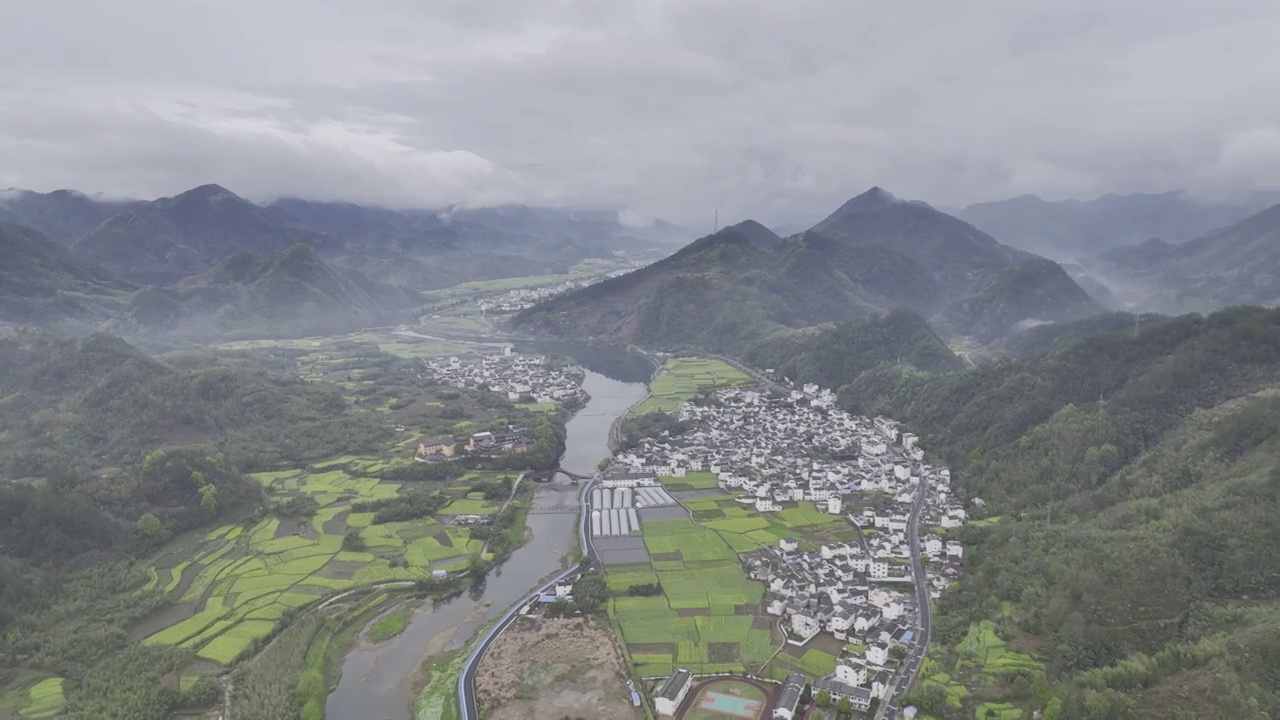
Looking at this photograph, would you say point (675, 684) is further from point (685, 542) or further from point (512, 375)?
point (512, 375)

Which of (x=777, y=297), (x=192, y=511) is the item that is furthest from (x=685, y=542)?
(x=777, y=297)

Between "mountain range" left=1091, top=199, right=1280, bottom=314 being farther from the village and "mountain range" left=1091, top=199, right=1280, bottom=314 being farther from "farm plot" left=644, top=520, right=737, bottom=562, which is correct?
"farm plot" left=644, top=520, right=737, bottom=562

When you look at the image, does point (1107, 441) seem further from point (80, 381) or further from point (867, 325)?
point (80, 381)

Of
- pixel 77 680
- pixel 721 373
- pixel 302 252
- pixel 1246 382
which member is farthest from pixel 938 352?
pixel 302 252

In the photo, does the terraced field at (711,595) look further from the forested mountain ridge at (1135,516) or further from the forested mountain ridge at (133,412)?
the forested mountain ridge at (133,412)

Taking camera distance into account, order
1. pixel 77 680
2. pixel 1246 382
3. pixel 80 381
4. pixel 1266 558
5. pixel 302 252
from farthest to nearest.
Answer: pixel 302 252, pixel 80 381, pixel 1246 382, pixel 77 680, pixel 1266 558

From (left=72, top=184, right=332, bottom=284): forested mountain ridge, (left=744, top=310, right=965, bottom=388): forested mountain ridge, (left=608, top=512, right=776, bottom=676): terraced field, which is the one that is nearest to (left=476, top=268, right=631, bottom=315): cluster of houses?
(left=72, top=184, right=332, bottom=284): forested mountain ridge

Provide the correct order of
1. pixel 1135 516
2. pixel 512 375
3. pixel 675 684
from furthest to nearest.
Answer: pixel 512 375
pixel 1135 516
pixel 675 684
